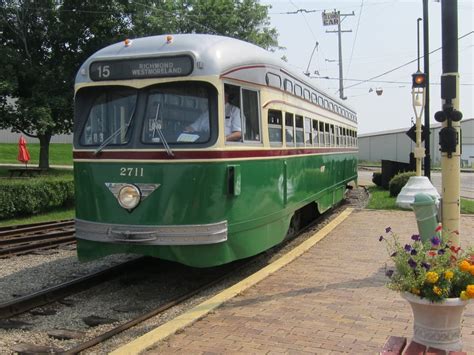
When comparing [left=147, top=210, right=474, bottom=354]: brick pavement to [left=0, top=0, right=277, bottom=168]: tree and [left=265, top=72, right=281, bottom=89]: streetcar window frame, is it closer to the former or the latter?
[left=265, top=72, right=281, bottom=89]: streetcar window frame

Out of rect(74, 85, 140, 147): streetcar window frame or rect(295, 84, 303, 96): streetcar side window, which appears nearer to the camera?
rect(74, 85, 140, 147): streetcar window frame

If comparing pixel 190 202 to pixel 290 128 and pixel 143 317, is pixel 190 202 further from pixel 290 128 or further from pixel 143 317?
pixel 290 128

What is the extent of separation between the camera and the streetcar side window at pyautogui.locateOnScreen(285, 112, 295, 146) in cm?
868

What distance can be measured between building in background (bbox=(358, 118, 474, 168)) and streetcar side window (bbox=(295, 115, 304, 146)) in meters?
52.3

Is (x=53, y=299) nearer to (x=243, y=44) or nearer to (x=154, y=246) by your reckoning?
(x=154, y=246)

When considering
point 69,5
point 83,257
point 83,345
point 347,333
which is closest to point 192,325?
point 83,345

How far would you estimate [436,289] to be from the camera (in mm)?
3959

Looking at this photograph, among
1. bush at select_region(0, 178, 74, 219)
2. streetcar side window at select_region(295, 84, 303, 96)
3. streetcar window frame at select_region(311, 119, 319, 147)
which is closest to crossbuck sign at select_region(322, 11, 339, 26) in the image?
bush at select_region(0, 178, 74, 219)

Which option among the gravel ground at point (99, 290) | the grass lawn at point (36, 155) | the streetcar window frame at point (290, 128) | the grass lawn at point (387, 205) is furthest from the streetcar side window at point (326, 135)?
the grass lawn at point (36, 155)

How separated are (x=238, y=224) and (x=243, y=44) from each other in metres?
2.46

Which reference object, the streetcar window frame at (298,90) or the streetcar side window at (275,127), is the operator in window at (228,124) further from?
the streetcar window frame at (298,90)

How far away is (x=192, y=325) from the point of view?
5367 millimetres

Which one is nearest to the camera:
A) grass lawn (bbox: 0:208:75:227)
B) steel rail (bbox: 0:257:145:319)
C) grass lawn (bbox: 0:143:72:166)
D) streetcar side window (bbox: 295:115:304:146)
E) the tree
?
steel rail (bbox: 0:257:145:319)

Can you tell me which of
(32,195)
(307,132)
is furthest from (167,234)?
(32,195)
